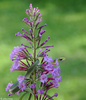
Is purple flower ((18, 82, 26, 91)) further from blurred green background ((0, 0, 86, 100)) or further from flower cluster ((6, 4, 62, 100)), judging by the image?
blurred green background ((0, 0, 86, 100))

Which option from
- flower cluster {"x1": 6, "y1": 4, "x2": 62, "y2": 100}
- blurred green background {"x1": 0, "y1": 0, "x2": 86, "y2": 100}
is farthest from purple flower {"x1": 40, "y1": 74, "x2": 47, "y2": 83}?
blurred green background {"x1": 0, "y1": 0, "x2": 86, "y2": 100}

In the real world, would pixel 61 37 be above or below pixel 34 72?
above

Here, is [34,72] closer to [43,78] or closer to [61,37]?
[43,78]

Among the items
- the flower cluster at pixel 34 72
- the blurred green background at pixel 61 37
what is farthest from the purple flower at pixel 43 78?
the blurred green background at pixel 61 37

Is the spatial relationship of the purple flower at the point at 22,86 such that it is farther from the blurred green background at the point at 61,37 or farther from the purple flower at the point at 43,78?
the blurred green background at the point at 61,37

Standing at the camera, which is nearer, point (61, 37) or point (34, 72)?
point (34, 72)

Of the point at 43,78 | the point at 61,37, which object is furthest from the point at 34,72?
the point at 61,37

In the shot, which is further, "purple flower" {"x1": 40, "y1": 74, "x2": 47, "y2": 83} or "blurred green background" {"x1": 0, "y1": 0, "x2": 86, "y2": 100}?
"blurred green background" {"x1": 0, "y1": 0, "x2": 86, "y2": 100}

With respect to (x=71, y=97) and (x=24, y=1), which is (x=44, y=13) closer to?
(x=24, y=1)

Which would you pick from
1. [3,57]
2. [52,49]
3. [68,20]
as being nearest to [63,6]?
[68,20]
